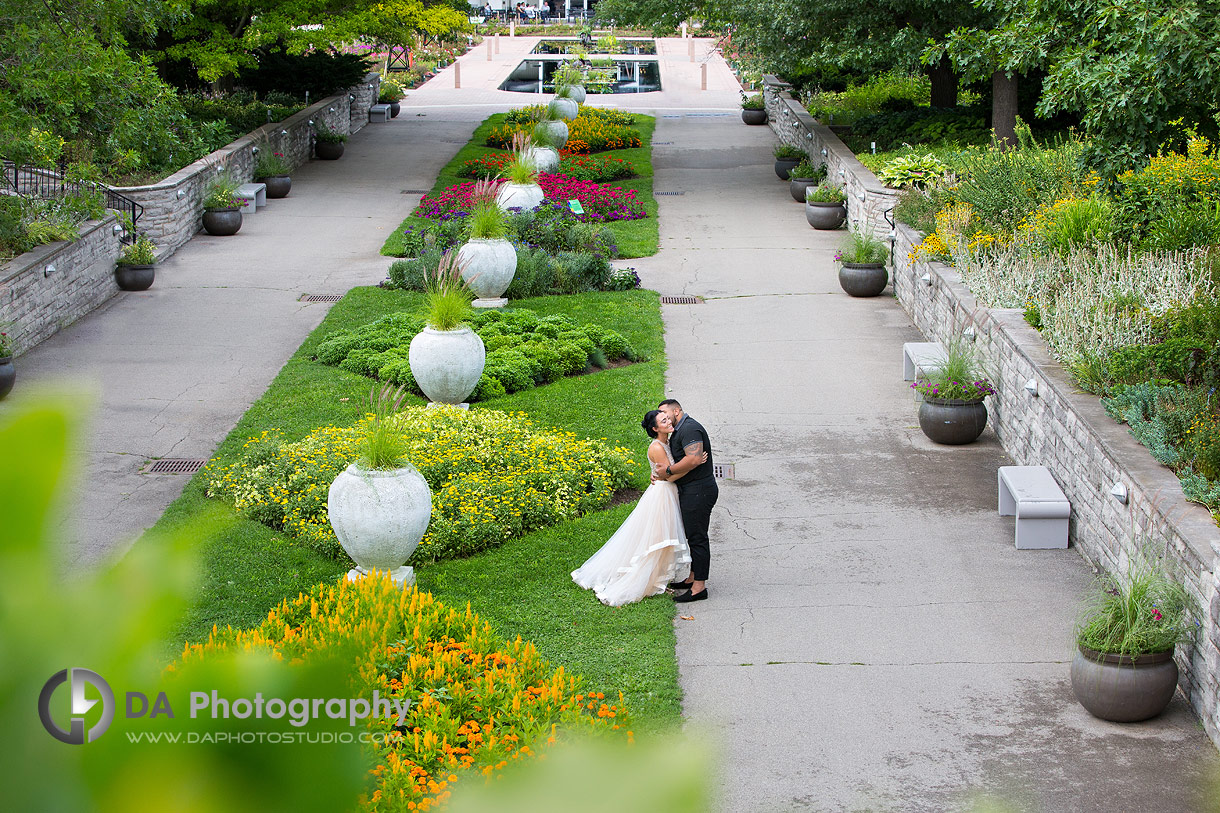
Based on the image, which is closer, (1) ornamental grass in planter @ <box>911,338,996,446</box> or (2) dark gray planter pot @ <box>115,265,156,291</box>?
(1) ornamental grass in planter @ <box>911,338,996,446</box>

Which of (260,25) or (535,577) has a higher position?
(260,25)

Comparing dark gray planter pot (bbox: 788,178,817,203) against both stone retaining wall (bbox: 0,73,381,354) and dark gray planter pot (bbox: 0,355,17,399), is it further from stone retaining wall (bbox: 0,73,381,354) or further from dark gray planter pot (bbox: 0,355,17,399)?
dark gray planter pot (bbox: 0,355,17,399)

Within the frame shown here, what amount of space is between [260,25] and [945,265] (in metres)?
16.0

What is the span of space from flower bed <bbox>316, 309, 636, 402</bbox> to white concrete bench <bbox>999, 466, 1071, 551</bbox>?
593 centimetres

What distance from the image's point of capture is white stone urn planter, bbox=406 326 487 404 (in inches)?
478

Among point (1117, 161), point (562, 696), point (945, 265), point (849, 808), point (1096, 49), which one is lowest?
point (849, 808)

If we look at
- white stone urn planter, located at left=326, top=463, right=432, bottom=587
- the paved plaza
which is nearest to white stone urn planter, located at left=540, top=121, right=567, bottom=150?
the paved plaza

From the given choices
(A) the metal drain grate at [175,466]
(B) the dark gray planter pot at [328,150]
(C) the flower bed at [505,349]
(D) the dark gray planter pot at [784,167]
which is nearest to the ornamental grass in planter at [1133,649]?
(C) the flower bed at [505,349]

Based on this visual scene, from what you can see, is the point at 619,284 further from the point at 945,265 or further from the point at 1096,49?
the point at 1096,49

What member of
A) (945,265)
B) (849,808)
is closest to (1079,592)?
(849,808)

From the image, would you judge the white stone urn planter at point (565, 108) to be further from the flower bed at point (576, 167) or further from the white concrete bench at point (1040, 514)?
the white concrete bench at point (1040, 514)

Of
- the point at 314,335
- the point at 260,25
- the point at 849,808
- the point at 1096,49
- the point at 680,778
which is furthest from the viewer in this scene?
the point at 260,25

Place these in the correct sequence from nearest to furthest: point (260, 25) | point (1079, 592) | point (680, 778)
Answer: point (680, 778) < point (1079, 592) < point (260, 25)

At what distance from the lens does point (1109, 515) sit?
348 inches
